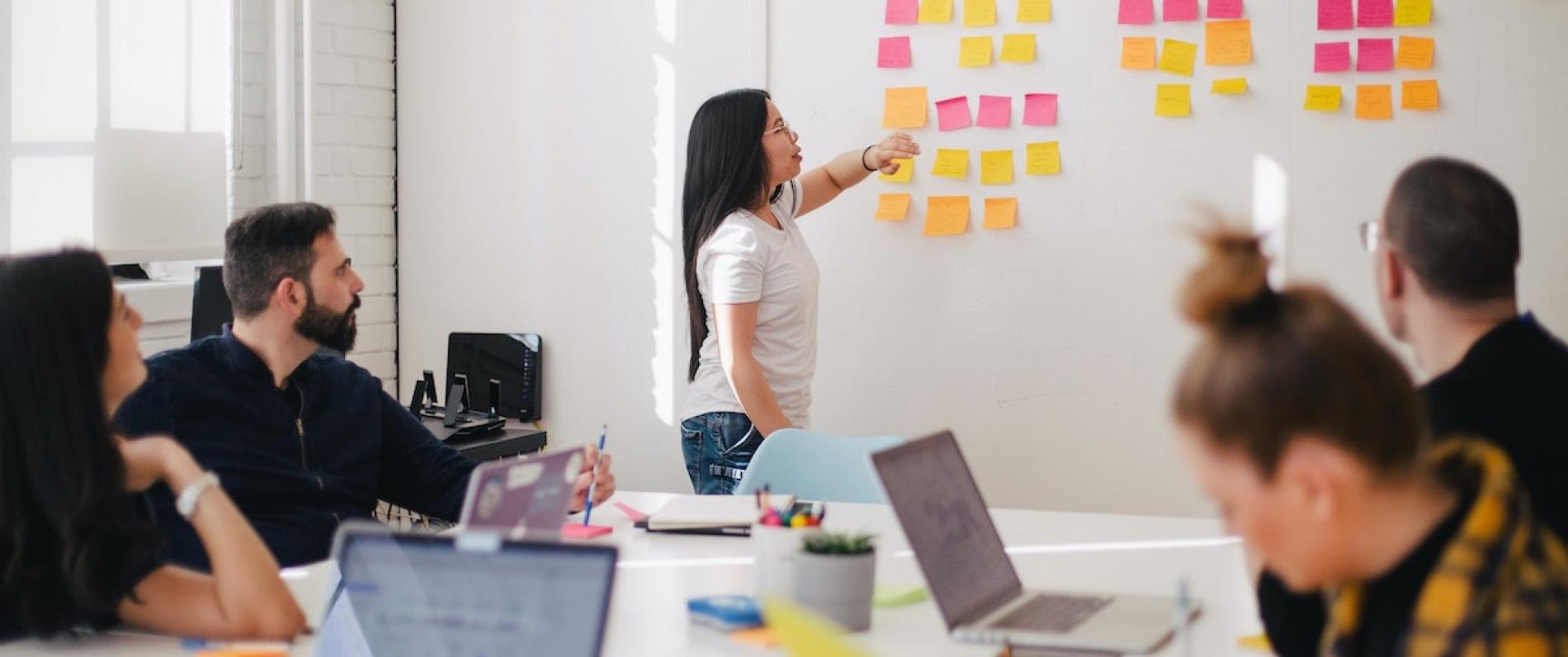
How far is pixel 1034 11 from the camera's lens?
3.52 m

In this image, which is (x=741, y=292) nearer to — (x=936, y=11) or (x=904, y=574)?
(x=936, y=11)

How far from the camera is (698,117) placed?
10.6 feet

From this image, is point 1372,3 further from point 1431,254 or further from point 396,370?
point 396,370

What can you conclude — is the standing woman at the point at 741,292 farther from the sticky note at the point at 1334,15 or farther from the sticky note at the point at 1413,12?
the sticky note at the point at 1413,12

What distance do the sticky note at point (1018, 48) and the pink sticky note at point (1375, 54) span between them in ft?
2.46

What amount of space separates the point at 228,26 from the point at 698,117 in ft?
4.57

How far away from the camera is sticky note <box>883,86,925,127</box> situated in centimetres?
362

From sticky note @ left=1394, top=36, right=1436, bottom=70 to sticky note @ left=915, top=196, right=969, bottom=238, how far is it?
1048 mm

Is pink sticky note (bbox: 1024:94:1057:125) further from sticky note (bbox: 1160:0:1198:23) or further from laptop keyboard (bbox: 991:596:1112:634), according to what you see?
laptop keyboard (bbox: 991:596:1112:634)

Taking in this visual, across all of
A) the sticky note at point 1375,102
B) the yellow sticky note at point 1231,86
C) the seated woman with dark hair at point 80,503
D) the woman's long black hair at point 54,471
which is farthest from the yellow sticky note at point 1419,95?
the woman's long black hair at point 54,471

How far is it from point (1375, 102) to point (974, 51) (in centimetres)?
94

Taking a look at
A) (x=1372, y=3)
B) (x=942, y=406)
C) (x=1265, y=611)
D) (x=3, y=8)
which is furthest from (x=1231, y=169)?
(x=3, y=8)

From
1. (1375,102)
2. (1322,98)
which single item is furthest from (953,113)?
(1375,102)

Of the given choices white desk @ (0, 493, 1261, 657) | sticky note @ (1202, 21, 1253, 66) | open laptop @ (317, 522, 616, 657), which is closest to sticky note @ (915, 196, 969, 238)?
sticky note @ (1202, 21, 1253, 66)
